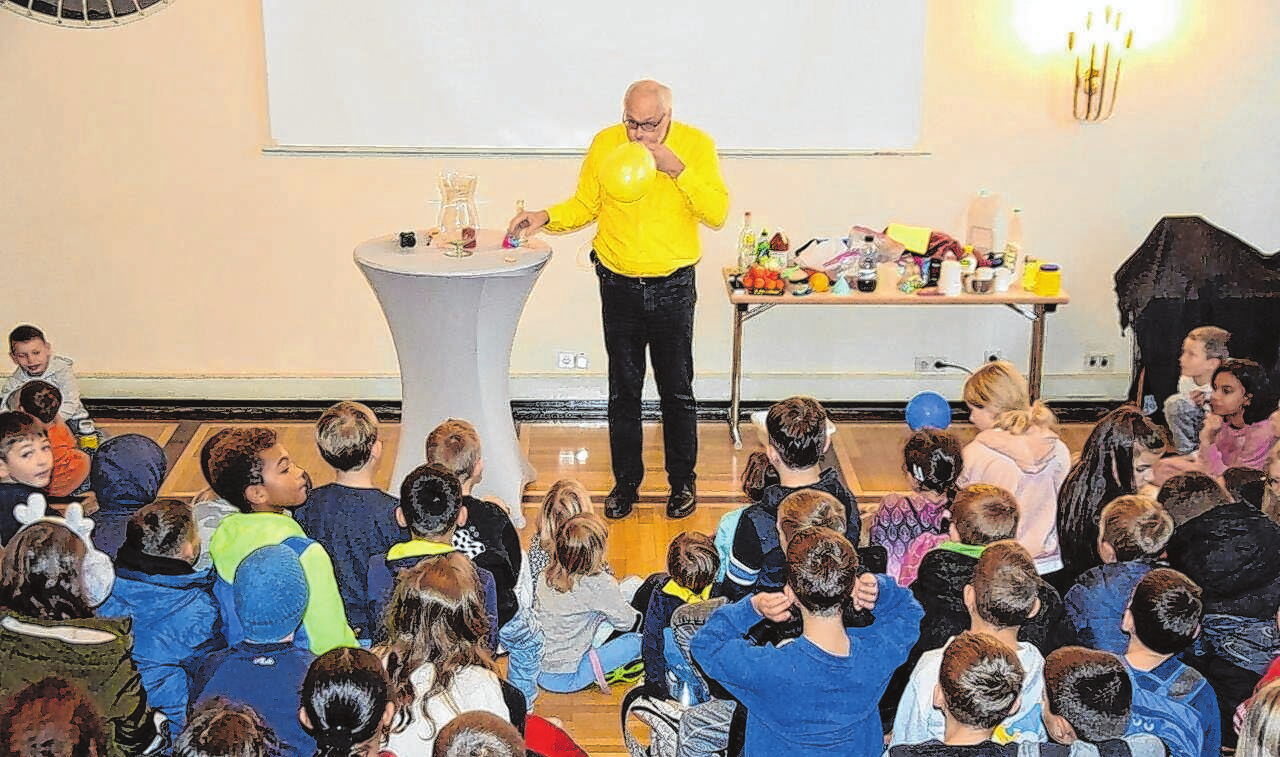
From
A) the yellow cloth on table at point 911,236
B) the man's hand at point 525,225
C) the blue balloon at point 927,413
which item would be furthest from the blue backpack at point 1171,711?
the yellow cloth on table at point 911,236

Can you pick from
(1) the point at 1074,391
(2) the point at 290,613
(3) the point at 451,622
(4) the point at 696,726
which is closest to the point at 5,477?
(2) the point at 290,613

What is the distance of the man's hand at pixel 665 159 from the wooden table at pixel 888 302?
3.29 feet

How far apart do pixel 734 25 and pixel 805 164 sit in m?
0.71

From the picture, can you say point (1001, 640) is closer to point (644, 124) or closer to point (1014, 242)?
point (644, 124)

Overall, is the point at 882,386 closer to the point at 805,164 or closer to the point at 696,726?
the point at 805,164

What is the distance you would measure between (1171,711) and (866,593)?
2.33ft

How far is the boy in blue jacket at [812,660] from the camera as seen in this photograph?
2.70m

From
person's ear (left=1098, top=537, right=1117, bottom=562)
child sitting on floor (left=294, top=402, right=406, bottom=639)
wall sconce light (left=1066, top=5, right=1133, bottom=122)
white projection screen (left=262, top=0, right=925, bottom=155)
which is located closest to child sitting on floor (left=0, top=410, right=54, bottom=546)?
child sitting on floor (left=294, top=402, right=406, bottom=639)

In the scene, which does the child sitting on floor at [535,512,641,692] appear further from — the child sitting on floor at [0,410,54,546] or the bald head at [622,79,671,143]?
the bald head at [622,79,671,143]

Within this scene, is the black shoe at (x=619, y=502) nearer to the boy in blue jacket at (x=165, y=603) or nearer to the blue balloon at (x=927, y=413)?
the blue balloon at (x=927, y=413)

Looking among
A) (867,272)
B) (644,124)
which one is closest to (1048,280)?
(867,272)

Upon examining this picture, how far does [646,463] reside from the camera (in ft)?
19.3

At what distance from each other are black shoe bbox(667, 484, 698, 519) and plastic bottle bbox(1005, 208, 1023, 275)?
178 cm

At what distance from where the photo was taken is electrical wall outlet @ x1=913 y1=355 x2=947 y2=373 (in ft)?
21.1
